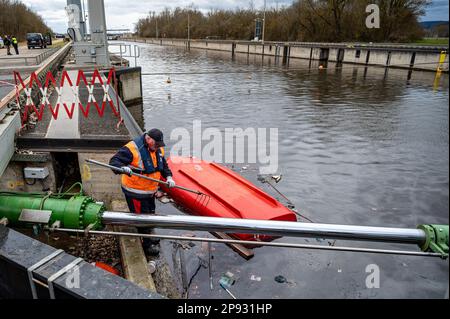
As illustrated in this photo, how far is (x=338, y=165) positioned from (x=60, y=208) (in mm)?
9225

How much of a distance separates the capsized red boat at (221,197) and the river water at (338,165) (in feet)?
2.10

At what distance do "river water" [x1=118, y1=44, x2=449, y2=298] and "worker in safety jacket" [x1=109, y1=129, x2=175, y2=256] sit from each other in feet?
4.58

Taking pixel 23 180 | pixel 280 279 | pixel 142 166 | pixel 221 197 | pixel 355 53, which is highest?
pixel 355 53

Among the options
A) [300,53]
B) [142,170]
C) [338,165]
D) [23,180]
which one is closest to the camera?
[142,170]

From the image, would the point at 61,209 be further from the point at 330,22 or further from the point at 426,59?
the point at 330,22

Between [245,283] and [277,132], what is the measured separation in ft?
33.1

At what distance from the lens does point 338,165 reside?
11195mm

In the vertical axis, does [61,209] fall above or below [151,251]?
above

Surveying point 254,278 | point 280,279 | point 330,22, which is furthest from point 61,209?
point 330,22

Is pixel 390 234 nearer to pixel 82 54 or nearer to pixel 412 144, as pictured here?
pixel 412 144

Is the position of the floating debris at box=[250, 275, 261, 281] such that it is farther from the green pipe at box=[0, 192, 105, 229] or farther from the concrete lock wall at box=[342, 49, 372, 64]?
the concrete lock wall at box=[342, 49, 372, 64]

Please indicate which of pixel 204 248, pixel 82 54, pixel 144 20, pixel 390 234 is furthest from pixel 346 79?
pixel 144 20

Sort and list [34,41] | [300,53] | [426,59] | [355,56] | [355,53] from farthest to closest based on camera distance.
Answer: [300,53], [355,56], [355,53], [34,41], [426,59]

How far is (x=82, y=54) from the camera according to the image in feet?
65.4
